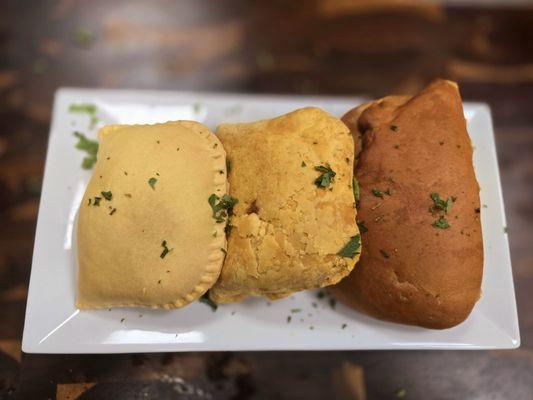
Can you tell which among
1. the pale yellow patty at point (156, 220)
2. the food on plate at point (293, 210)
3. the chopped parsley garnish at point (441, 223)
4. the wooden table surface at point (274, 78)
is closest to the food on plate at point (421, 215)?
the chopped parsley garnish at point (441, 223)

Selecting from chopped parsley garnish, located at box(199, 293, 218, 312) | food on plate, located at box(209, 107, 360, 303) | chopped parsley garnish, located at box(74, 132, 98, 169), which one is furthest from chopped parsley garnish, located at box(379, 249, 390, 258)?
chopped parsley garnish, located at box(74, 132, 98, 169)

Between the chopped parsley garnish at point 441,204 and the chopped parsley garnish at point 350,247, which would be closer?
the chopped parsley garnish at point 350,247

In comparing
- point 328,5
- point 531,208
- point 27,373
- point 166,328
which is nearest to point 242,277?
point 166,328

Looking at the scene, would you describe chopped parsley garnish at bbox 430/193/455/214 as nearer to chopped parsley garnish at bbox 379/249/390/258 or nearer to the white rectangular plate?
chopped parsley garnish at bbox 379/249/390/258

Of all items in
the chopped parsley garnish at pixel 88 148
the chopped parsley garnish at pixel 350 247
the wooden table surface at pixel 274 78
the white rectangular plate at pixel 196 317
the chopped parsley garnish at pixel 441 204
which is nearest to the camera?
the chopped parsley garnish at pixel 350 247

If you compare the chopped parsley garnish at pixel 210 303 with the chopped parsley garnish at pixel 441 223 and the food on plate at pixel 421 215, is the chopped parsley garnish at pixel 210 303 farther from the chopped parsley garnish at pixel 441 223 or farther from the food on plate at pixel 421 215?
the chopped parsley garnish at pixel 441 223

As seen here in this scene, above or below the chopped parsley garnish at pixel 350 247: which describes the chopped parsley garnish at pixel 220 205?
above

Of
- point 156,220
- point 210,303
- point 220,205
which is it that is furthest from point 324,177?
point 210,303

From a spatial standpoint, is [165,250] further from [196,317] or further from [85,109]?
[85,109]
